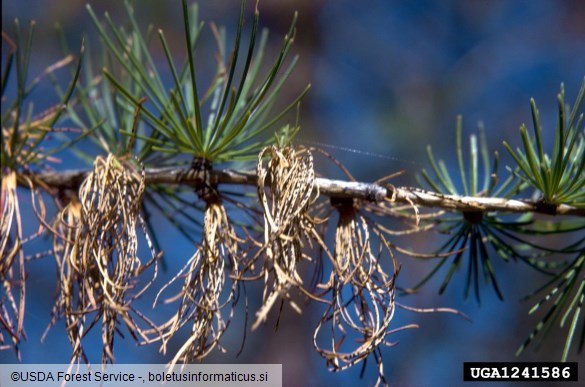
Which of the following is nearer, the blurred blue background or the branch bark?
the branch bark

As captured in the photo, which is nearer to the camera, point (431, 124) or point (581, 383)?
point (581, 383)

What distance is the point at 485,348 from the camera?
1.77m

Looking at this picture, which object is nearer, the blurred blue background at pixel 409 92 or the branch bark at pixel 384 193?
the branch bark at pixel 384 193

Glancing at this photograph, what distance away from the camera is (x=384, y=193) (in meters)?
0.40

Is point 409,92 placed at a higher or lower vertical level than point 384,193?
higher

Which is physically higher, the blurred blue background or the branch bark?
the blurred blue background

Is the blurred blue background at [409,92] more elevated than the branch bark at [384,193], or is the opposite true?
the blurred blue background at [409,92]

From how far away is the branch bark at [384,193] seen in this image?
40cm

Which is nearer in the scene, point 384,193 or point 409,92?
point 384,193

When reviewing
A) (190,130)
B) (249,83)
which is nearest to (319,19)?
(249,83)

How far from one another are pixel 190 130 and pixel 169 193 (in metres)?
0.13

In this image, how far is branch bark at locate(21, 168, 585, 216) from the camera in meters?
0.40

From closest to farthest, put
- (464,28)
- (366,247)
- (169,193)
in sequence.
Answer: (366,247)
(169,193)
(464,28)

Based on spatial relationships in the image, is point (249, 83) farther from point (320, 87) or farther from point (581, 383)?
point (320, 87)
